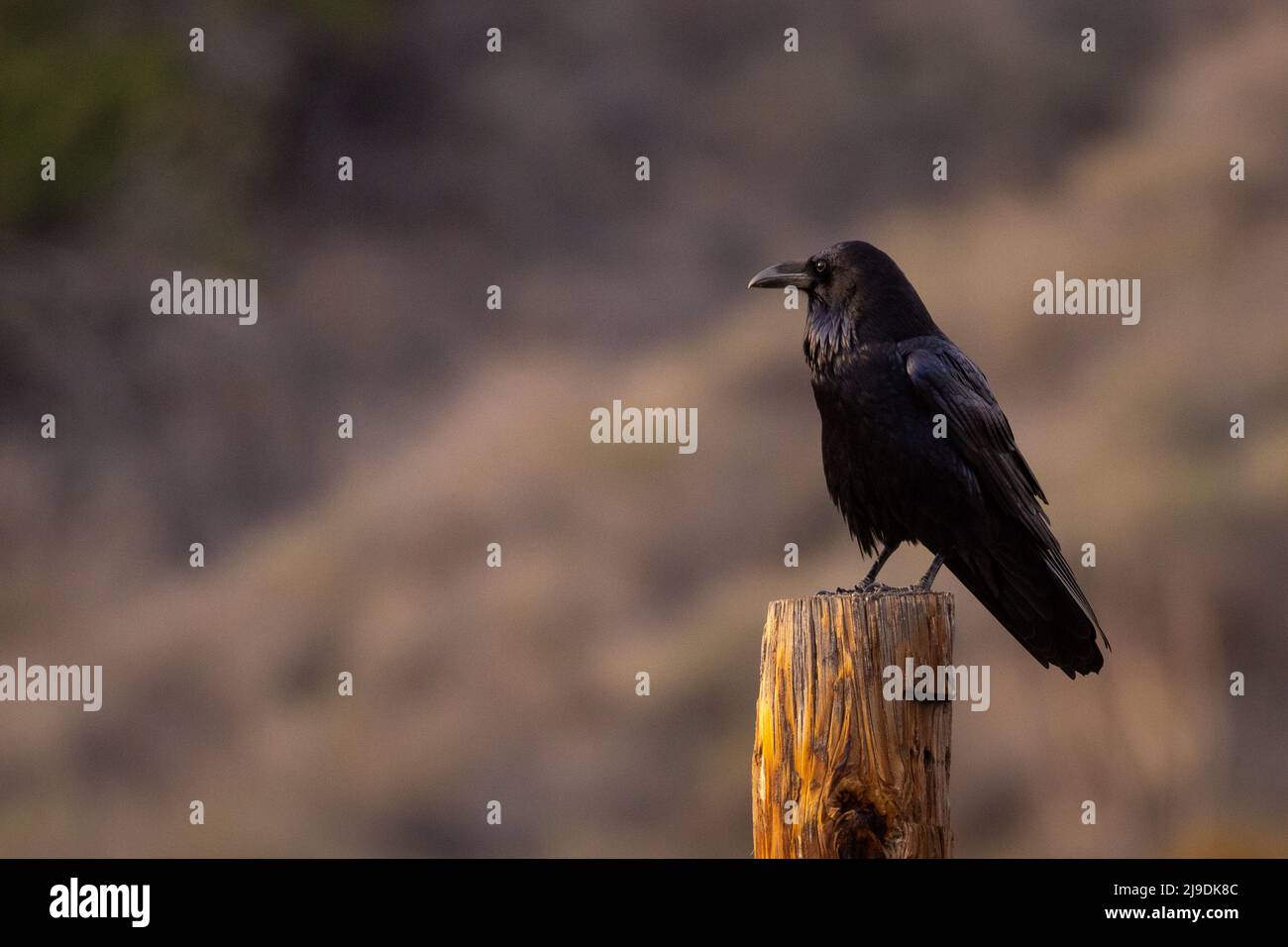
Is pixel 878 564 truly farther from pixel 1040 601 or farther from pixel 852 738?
pixel 852 738

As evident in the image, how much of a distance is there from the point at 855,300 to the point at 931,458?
0.68m

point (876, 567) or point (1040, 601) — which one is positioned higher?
point (876, 567)

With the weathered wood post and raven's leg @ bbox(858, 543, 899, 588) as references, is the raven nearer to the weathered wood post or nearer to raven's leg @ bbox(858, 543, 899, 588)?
raven's leg @ bbox(858, 543, 899, 588)

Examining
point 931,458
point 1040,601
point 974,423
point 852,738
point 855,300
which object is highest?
point 855,300

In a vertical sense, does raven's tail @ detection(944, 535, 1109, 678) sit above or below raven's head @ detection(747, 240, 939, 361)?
below

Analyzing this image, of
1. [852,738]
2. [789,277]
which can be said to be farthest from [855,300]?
[852,738]

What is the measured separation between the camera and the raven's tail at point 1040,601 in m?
5.64

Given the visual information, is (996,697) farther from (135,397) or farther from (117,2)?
(117,2)

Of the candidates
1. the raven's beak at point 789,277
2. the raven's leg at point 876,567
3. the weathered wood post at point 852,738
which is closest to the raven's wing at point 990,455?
the raven's leg at point 876,567

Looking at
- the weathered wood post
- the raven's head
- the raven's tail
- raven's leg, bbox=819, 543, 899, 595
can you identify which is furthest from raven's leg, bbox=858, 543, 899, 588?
the weathered wood post

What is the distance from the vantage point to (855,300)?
598cm

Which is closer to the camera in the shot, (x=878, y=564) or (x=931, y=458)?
(x=931, y=458)

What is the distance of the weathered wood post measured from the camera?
4.20m

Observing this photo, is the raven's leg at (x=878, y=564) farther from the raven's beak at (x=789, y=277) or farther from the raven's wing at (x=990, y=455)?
the raven's beak at (x=789, y=277)
